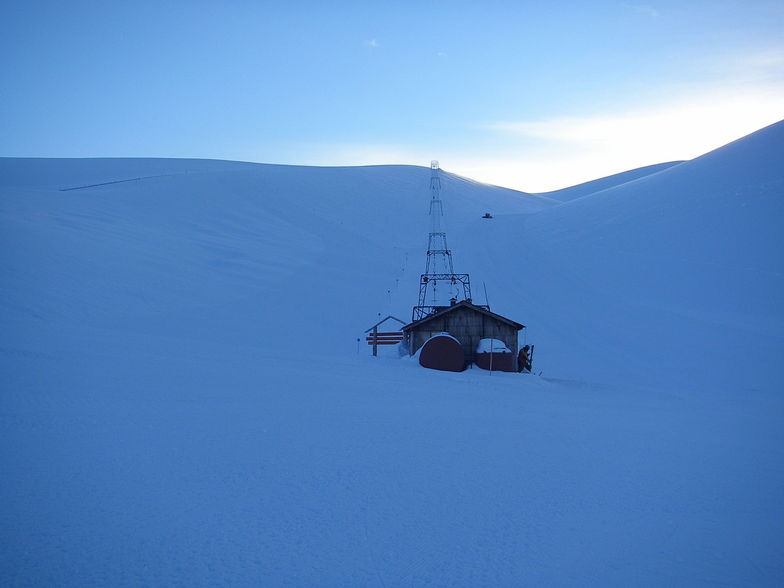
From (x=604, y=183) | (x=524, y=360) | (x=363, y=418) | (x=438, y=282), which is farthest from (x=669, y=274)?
(x=604, y=183)

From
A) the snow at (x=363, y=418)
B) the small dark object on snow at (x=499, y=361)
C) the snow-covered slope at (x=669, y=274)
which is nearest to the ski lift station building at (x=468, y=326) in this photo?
the small dark object on snow at (x=499, y=361)

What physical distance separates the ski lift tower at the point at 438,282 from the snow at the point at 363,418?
3.37 ft

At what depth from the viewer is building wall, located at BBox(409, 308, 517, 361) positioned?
19578mm

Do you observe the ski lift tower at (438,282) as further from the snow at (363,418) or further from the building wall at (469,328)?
the building wall at (469,328)

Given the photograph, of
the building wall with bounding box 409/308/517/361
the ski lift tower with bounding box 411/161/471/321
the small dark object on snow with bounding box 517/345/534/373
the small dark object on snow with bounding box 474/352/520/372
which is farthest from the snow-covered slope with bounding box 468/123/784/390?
the small dark object on snow with bounding box 474/352/520/372

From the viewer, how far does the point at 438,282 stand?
33.2m

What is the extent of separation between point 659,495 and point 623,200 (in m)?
38.4

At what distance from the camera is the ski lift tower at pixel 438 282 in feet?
92.3

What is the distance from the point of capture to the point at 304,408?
11375mm

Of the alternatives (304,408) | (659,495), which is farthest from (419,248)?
(659,495)

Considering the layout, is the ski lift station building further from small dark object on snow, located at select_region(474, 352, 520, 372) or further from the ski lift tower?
the ski lift tower

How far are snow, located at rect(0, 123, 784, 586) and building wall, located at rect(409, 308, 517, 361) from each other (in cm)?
154

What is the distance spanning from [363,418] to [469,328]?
9.17 meters

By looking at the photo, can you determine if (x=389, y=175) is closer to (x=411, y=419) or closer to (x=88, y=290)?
(x=88, y=290)
